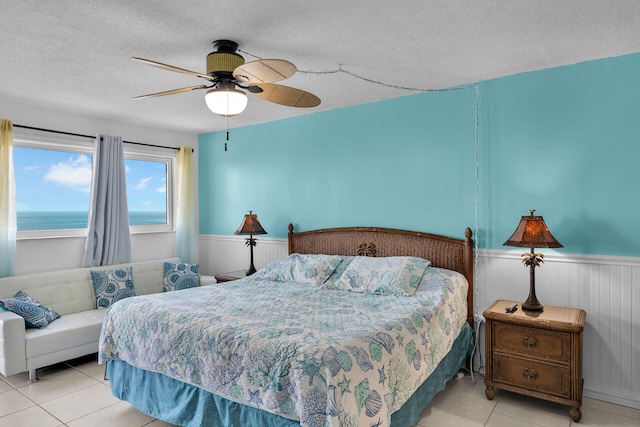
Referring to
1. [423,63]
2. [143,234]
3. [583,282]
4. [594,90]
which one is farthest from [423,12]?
[143,234]

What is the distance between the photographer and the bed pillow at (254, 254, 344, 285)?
3.71m

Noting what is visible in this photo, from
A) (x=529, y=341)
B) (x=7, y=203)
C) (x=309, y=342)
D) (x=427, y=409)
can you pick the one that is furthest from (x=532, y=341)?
(x=7, y=203)

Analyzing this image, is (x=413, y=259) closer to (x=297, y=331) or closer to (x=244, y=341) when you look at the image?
(x=297, y=331)

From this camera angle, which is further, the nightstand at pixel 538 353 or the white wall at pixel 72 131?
the white wall at pixel 72 131

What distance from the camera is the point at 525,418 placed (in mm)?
2730

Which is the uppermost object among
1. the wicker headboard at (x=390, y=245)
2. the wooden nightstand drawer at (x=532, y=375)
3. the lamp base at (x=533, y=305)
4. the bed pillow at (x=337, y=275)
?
the wicker headboard at (x=390, y=245)

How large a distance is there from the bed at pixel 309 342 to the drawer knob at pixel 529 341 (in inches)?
18.8

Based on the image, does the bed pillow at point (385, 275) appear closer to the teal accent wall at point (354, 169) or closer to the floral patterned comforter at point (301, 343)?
the floral patterned comforter at point (301, 343)

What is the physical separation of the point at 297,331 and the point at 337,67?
196 cm

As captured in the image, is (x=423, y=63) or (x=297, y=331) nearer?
(x=297, y=331)

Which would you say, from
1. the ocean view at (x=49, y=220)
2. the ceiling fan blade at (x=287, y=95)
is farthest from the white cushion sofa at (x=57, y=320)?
the ceiling fan blade at (x=287, y=95)

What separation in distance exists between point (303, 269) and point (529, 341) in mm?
1924

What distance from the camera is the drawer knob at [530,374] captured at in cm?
282

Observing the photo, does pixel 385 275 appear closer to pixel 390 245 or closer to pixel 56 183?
pixel 390 245
